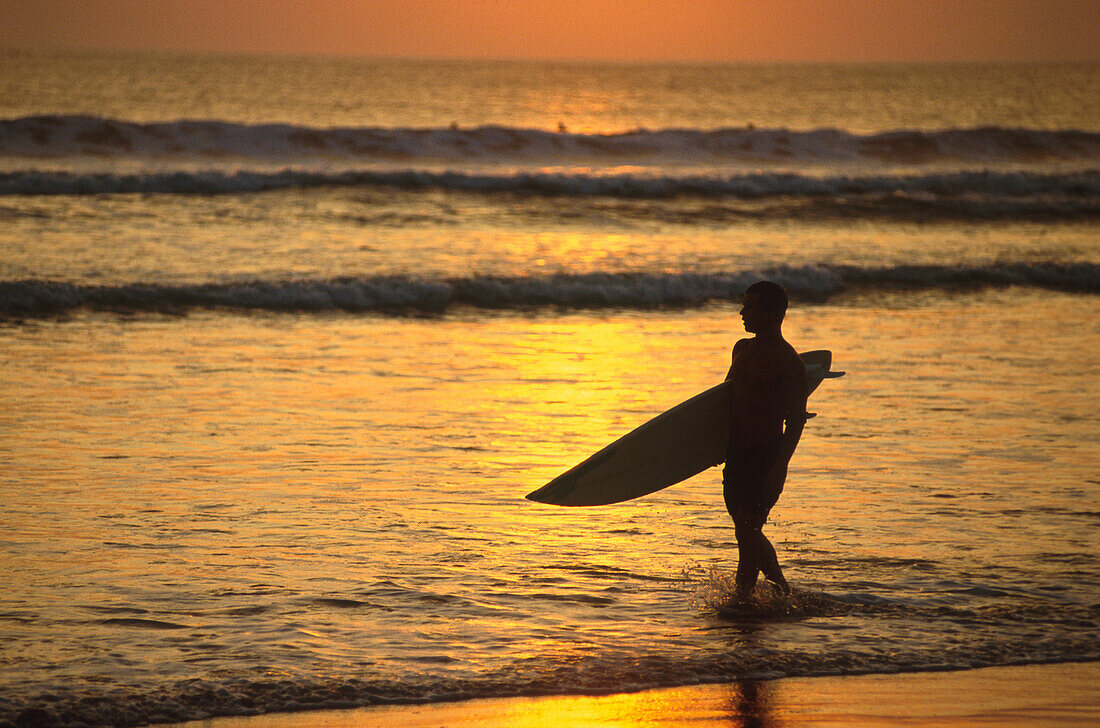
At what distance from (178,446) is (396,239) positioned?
1294 cm

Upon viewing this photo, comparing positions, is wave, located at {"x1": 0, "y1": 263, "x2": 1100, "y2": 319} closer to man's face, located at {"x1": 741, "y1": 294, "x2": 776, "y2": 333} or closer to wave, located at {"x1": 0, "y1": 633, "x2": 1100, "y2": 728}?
man's face, located at {"x1": 741, "y1": 294, "x2": 776, "y2": 333}

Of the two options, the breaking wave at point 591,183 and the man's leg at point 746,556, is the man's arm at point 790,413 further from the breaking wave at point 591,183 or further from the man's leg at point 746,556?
the breaking wave at point 591,183

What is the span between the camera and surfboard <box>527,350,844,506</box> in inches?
252

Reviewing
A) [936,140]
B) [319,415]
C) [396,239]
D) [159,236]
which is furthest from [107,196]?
[936,140]

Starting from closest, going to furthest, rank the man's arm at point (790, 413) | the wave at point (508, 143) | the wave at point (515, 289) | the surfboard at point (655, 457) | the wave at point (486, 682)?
the wave at point (486, 682) → the man's arm at point (790, 413) → the surfboard at point (655, 457) → the wave at point (515, 289) → the wave at point (508, 143)

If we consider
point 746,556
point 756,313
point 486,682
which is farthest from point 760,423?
point 486,682

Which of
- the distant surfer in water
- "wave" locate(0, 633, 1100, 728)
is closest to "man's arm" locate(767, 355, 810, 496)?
the distant surfer in water

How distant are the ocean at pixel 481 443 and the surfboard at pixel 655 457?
371mm

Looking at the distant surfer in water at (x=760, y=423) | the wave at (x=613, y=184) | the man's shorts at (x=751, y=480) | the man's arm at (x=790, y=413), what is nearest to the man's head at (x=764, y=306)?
the distant surfer in water at (x=760, y=423)

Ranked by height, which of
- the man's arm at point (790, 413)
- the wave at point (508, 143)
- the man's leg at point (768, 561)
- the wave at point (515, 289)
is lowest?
the man's leg at point (768, 561)

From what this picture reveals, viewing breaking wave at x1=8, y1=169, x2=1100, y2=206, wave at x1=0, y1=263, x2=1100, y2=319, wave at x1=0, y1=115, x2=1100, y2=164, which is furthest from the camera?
wave at x1=0, y1=115, x2=1100, y2=164

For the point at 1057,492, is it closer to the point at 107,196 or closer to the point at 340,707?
the point at 340,707

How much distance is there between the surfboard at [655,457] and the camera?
641 cm

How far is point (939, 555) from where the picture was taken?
22.1 feet
